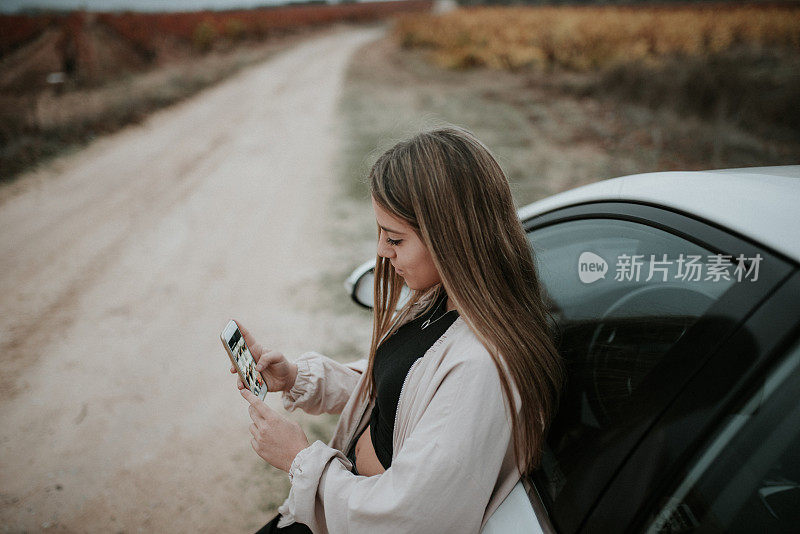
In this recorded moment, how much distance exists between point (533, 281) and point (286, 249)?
4305 mm

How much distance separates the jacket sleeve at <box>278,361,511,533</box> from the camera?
3.30 feet

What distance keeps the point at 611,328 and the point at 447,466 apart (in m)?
0.63

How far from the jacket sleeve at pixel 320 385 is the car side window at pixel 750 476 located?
1063 mm

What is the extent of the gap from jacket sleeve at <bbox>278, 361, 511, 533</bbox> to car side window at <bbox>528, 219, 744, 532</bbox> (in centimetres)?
20

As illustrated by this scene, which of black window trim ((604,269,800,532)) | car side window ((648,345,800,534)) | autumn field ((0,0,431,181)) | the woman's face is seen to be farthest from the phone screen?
autumn field ((0,0,431,181))

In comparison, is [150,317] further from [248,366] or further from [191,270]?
[248,366]

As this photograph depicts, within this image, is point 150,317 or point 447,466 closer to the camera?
point 447,466

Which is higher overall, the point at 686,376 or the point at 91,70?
the point at 686,376

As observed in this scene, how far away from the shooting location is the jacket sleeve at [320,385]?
1677 millimetres

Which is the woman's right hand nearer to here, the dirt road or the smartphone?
the smartphone

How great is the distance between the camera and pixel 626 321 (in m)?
1.29

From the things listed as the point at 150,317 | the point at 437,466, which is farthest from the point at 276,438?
the point at 150,317

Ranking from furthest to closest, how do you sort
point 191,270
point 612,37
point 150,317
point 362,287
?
point 612,37 < point 191,270 < point 150,317 < point 362,287

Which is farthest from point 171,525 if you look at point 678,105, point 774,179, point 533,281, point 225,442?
point 678,105
